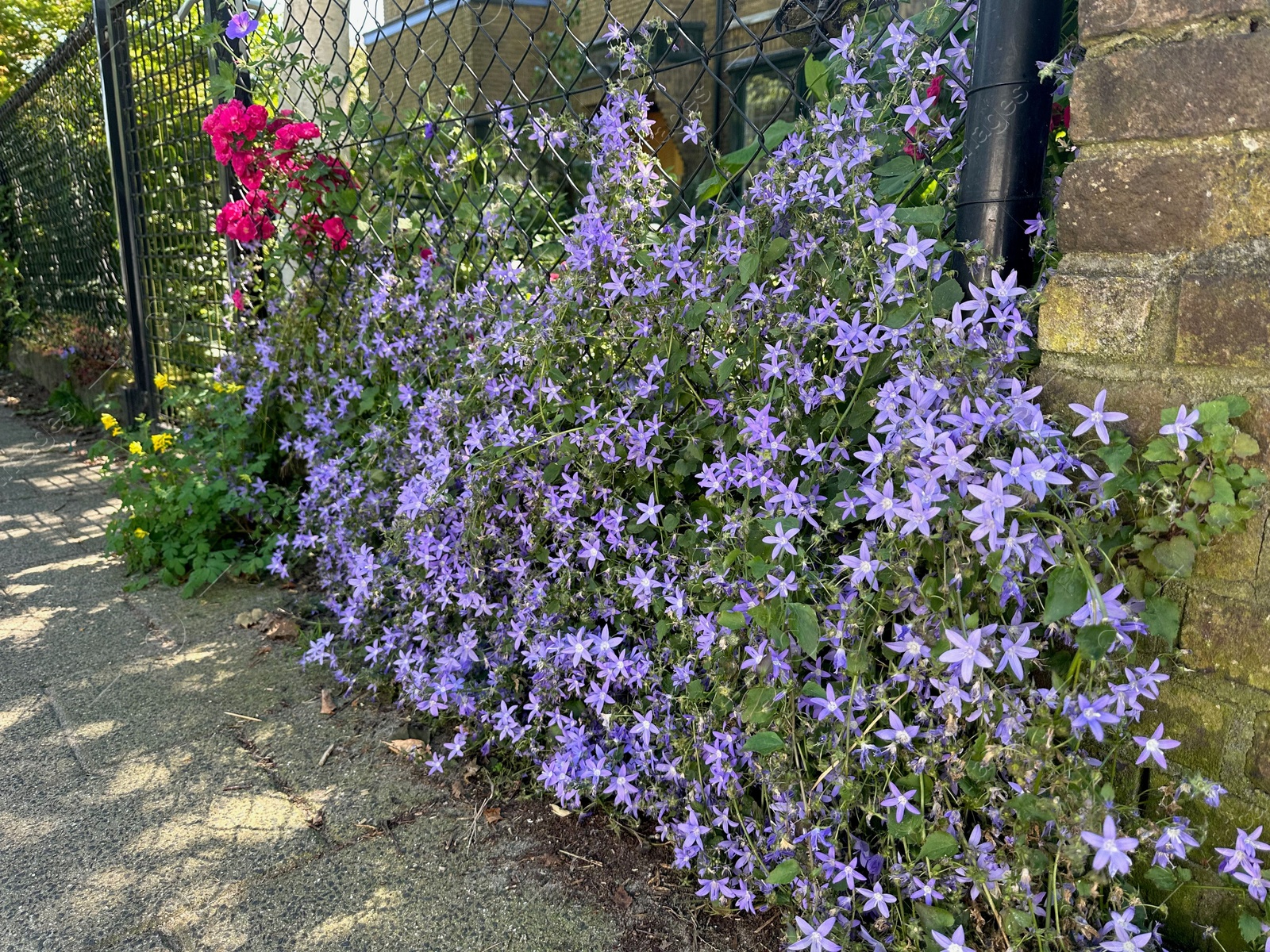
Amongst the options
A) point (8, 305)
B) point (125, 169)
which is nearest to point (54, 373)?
point (8, 305)

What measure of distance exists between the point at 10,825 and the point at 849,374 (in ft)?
6.14

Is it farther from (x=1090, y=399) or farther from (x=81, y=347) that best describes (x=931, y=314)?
(x=81, y=347)

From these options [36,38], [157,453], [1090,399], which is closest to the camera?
[1090,399]

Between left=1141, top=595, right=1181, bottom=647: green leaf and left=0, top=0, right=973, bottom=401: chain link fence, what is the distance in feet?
2.59

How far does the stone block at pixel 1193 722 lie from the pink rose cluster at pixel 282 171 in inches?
116

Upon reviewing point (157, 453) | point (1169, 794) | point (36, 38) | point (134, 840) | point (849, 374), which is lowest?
point (134, 840)

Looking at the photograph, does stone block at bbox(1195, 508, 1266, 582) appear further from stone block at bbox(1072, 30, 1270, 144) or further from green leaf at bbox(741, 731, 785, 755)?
green leaf at bbox(741, 731, 785, 755)

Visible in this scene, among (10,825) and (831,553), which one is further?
(10,825)

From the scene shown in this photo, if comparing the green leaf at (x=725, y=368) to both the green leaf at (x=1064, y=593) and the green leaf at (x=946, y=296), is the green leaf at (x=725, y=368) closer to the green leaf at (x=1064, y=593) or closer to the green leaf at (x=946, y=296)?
the green leaf at (x=946, y=296)

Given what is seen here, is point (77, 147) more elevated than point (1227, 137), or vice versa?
point (77, 147)

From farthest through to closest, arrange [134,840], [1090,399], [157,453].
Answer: [157,453], [134,840], [1090,399]

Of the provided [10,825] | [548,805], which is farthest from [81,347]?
[548,805]

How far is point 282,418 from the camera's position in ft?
11.4

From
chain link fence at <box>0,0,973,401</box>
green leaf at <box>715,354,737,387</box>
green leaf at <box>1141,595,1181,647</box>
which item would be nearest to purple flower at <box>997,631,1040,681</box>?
green leaf at <box>1141,595,1181,647</box>
